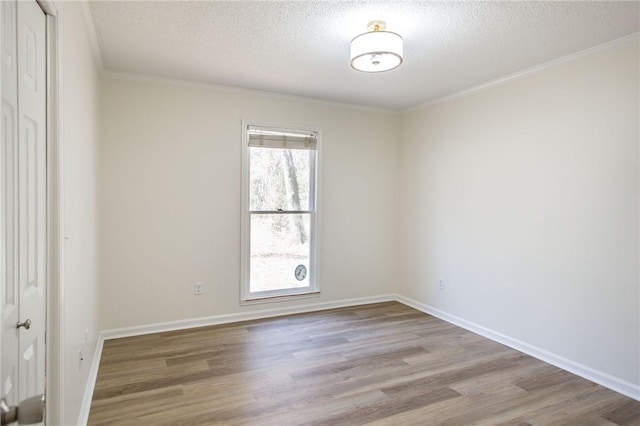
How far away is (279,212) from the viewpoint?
13.9 ft

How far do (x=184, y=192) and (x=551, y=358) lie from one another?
3.58 meters

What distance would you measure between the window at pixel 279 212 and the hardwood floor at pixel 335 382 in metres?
0.66

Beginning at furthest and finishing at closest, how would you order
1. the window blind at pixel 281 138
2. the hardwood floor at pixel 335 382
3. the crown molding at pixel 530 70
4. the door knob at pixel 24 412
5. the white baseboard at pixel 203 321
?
the window blind at pixel 281 138 → the white baseboard at pixel 203 321 → the crown molding at pixel 530 70 → the hardwood floor at pixel 335 382 → the door knob at pixel 24 412

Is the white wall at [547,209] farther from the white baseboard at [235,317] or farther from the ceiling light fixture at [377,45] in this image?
the ceiling light fixture at [377,45]

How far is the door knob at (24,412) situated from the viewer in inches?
30.4

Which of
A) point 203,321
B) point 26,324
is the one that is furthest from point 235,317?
point 26,324

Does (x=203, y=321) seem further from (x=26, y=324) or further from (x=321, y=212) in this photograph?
(x=26, y=324)

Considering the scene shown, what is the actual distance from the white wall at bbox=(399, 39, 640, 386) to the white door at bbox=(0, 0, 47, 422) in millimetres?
3387

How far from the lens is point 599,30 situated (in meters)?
2.52

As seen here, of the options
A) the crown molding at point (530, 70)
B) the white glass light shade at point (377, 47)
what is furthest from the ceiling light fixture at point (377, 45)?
the crown molding at point (530, 70)

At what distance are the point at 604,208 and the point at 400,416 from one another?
207cm

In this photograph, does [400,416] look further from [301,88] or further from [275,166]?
[301,88]

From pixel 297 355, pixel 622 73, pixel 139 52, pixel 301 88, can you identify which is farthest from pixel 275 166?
pixel 622 73

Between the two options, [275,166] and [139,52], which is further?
[275,166]
